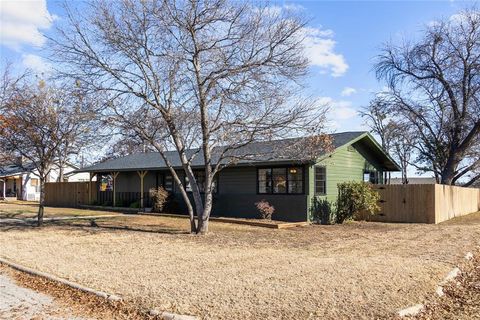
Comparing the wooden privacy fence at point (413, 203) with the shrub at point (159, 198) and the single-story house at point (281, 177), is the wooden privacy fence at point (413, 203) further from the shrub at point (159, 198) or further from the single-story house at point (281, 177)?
the shrub at point (159, 198)

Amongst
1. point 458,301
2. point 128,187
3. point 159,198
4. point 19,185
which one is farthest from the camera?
→ point 19,185

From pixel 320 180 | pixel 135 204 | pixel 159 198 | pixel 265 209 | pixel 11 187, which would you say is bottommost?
pixel 135 204

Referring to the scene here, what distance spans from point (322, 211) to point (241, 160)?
4395 mm

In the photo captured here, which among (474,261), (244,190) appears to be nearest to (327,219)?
(244,190)

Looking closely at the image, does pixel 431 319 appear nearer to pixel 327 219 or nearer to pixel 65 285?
pixel 65 285

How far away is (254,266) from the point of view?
8.94 m

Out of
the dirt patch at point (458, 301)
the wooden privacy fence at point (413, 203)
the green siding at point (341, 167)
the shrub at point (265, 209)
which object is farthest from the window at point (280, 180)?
the dirt patch at point (458, 301)

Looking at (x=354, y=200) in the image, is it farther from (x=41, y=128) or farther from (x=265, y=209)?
(x=41, y=128)

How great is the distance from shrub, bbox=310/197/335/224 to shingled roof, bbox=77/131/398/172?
7.96 ft

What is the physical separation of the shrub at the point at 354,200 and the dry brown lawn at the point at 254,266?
4.24m

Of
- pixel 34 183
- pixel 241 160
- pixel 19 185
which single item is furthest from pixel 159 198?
pixel 19 185

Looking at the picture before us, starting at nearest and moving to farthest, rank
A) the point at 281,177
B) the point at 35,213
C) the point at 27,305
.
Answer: the point at 27,305 → the point at 281,177 → the point at 35,213

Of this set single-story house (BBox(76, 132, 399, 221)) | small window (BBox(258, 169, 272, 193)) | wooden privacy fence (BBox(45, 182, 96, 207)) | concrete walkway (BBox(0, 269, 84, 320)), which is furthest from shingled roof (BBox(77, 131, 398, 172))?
concrete walkway (BBox(0, 269, 84, 320))

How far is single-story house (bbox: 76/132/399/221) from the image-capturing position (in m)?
19.2
